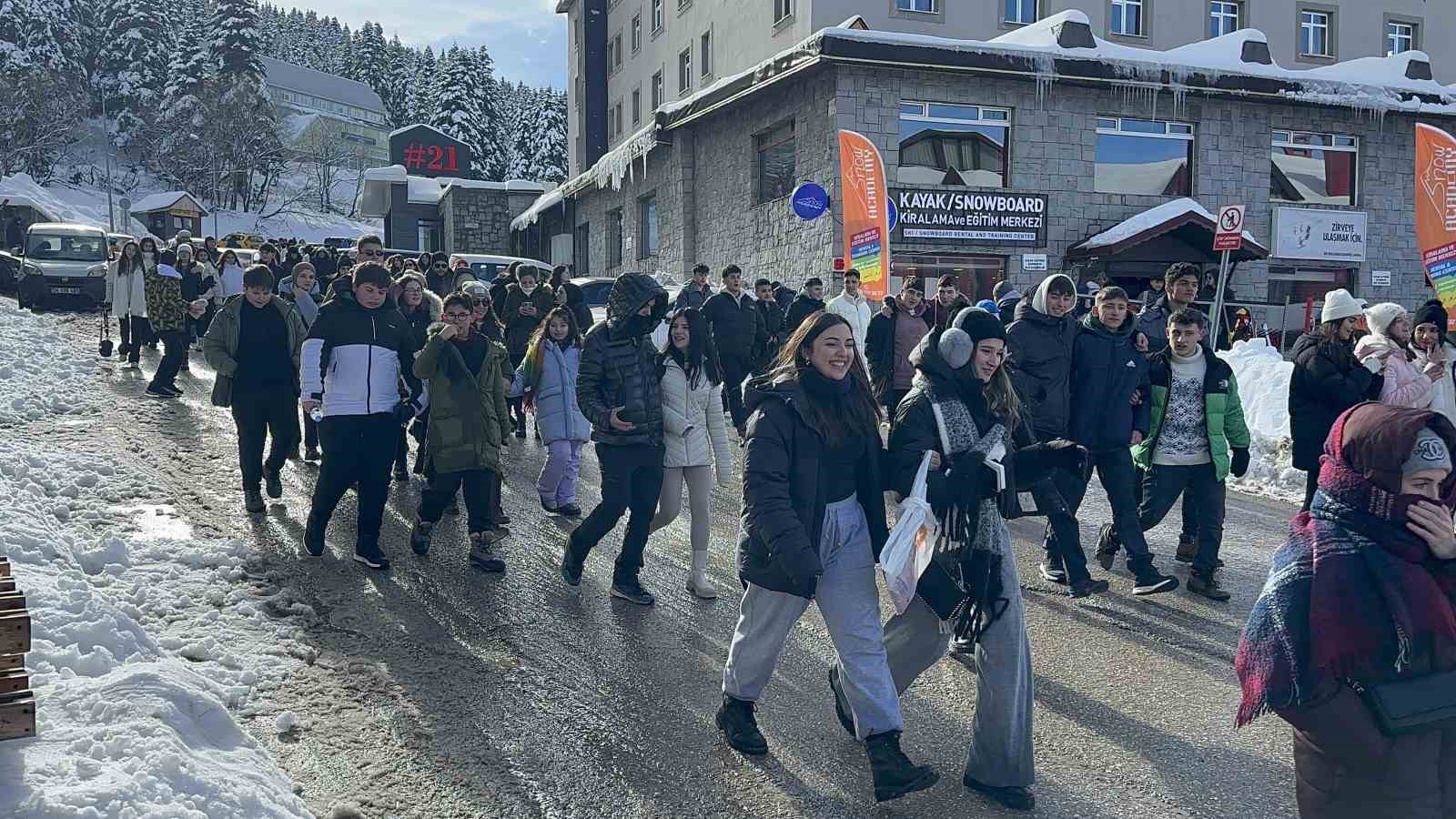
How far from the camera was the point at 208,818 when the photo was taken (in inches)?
129

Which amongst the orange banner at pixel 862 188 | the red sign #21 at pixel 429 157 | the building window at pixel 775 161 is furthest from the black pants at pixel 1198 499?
the red sign #21 at pixel 429 157

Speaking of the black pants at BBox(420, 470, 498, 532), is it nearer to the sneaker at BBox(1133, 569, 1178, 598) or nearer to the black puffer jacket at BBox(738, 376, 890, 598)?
the black puffer jacket at BBox(738, 376, 890, 598)

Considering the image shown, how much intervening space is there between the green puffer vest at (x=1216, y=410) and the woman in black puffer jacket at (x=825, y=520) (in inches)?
137

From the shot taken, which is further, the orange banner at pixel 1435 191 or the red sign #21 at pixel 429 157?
the red sign #21 at pixel 429 157

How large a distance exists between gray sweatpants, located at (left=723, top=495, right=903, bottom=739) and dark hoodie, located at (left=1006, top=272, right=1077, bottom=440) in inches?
121

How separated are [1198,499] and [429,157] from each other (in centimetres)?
5654

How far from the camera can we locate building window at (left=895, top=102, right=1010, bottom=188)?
20.5 m

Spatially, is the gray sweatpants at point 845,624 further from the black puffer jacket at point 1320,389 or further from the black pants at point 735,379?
the black pants at point 735,379

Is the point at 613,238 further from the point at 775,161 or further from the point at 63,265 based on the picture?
the point at 63,265

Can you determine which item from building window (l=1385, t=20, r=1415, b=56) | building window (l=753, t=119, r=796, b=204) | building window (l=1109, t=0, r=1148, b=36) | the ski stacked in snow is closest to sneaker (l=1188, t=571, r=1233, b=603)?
the ski stacked in snow

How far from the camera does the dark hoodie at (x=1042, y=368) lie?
6.88 metres

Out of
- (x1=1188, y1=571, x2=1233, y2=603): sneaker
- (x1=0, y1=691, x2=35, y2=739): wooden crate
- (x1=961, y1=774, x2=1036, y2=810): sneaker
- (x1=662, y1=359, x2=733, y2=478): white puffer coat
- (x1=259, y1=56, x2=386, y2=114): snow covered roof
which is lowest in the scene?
(x1=961, y1=774, x2=1036, y2=810): sneaker

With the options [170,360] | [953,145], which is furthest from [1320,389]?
[953,145]

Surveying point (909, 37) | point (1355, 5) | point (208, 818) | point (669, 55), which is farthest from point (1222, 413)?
point (669, 55)
